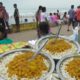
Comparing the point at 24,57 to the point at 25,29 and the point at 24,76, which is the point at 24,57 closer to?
the point at 24,76

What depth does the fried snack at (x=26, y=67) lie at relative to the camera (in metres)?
1.71

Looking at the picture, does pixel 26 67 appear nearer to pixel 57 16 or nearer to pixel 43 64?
pixel 43 64

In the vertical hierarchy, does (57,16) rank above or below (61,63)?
below

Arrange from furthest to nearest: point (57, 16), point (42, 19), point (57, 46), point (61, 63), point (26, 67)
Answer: point (57, 16)
point (42, 19)
point (57, 46)
point (61, 63)
point (26, 67)

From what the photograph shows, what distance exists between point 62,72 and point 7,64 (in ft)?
1.19

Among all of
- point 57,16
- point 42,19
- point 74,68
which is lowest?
point 57,16

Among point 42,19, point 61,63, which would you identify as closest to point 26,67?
point 61,63

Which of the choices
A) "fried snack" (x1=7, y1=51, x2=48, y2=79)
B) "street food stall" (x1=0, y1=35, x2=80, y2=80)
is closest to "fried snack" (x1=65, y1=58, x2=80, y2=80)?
"street food stall" (x1=0, y1=35, x2=80, y2=80)

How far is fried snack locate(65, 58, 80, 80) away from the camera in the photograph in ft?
5.64

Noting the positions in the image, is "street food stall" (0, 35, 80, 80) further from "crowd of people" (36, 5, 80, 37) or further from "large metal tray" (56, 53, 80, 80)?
"crowd of people" (36, 5, 80, 37)

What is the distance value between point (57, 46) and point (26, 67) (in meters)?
0.44

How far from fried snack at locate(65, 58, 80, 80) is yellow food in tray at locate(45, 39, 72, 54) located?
0.75ft

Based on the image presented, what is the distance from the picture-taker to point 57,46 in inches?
82.6

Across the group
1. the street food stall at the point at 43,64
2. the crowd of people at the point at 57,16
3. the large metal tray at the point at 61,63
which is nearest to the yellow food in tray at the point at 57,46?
the street food stall at the point at 43,64
